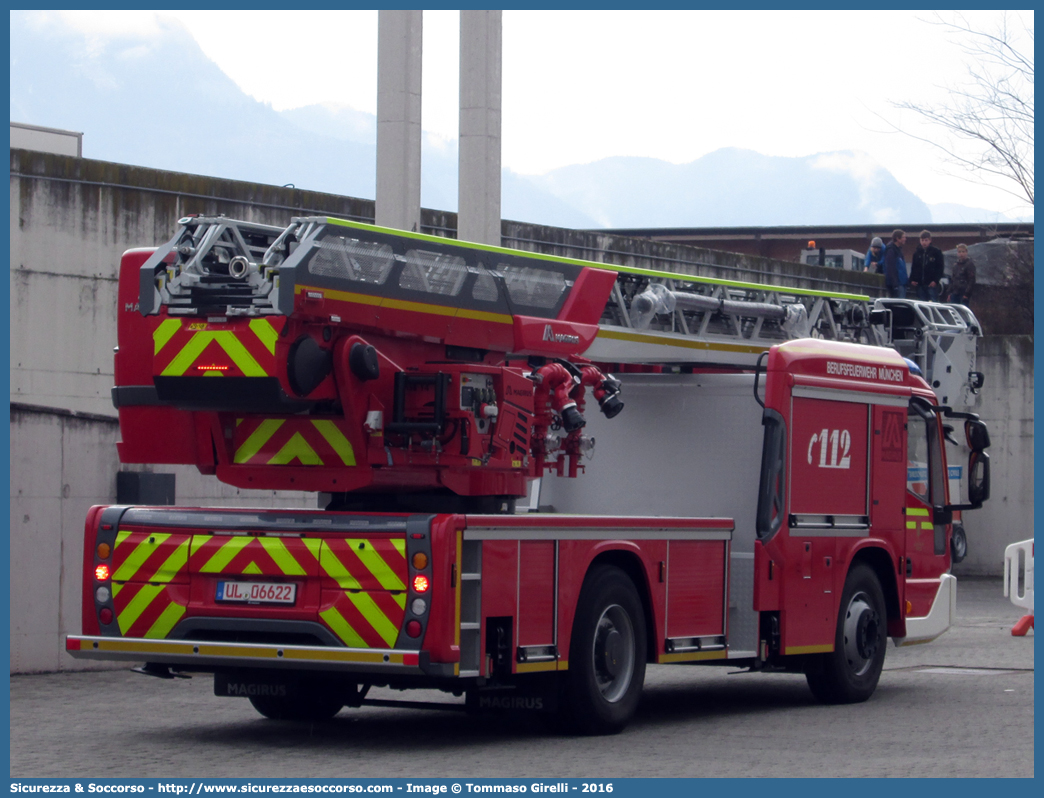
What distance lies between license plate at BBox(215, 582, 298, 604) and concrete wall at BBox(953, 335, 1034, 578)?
20.5 metres

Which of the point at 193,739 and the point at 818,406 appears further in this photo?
the point at 818,406

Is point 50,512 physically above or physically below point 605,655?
above

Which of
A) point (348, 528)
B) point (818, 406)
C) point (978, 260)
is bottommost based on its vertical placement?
point (348, 528)

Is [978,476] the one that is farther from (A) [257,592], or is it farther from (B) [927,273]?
(B) [927,273]

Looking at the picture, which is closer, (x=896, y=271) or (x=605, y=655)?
(x=605, y=655)

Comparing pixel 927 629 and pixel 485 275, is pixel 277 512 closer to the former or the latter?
pixel 485 275

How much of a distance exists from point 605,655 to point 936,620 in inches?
185

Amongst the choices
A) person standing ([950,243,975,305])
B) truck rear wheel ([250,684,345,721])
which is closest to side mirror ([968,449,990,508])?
truck rear wheel ([250,684,345,721])

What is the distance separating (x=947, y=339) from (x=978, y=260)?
18822mm

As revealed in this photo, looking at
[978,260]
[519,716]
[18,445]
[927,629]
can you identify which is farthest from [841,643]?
[978,260]

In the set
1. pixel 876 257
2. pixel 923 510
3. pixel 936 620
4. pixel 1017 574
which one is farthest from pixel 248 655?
pixel 876 257

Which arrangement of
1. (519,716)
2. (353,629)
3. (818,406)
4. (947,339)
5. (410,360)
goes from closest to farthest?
(353,629)
(410,360)
(519,716)
(818,406)
(947,339)

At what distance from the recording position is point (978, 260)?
34.1 m

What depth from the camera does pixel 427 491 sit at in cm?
1020
